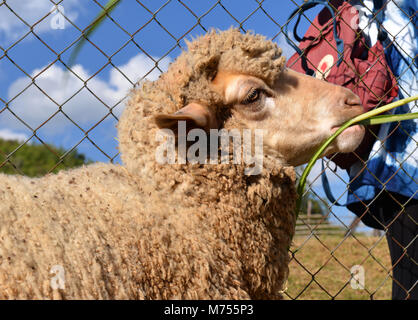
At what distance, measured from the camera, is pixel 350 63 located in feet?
10.0

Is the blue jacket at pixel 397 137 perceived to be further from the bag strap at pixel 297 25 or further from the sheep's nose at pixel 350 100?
the sheep's nose at pixel 350 100

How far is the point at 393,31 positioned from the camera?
123 inches

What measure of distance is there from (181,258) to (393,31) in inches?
97.9

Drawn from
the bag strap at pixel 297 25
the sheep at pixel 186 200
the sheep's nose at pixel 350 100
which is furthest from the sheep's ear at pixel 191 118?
the bag strap at pixel 297 25

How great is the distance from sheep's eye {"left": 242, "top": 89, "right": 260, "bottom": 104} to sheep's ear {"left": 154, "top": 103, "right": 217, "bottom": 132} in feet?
0.54

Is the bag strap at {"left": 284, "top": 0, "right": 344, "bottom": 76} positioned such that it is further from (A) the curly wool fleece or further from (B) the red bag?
(A) the curly wool fleece

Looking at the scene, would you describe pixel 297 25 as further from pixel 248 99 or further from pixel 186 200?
pixel 186 200

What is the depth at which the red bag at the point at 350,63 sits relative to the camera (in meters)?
2.99

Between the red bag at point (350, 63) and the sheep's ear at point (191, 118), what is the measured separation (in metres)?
1.47

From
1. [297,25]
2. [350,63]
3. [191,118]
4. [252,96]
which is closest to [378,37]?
[350,63]

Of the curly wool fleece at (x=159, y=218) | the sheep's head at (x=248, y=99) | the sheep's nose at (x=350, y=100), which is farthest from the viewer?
the sheep's nose at (x=350, y=100)

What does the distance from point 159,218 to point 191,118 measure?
0.37 m
